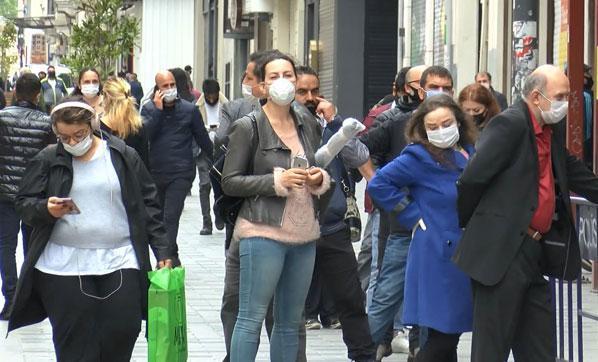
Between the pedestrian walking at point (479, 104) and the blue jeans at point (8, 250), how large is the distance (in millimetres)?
4408

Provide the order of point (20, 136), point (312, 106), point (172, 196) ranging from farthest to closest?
point (172, 196) → point (20, 136) → point (312, 106)

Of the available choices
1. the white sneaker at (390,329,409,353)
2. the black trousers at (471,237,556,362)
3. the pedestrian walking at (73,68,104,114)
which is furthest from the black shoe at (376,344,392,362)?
the pedestrian walking at (73,68,104,114)

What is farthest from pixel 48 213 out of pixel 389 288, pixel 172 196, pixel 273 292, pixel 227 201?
pixel 172 196

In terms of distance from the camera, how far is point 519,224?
744cm

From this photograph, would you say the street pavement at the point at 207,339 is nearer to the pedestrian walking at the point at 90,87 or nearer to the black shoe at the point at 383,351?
the black shoe at the point at 383,351

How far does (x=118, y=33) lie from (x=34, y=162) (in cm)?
2824

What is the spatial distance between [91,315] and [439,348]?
1.74m

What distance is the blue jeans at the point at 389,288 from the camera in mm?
9625

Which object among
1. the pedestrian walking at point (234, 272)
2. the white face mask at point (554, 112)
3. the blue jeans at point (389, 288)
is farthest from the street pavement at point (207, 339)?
the white face mask at point (554, 112)

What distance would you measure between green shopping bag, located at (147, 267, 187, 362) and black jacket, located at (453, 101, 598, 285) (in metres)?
1.38

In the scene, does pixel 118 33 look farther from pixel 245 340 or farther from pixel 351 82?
pixel 245 340

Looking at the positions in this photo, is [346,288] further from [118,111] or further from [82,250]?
[118,111]

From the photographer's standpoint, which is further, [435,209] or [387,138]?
[387,138]

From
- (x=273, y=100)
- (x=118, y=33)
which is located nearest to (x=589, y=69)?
(x=273, y=100)
